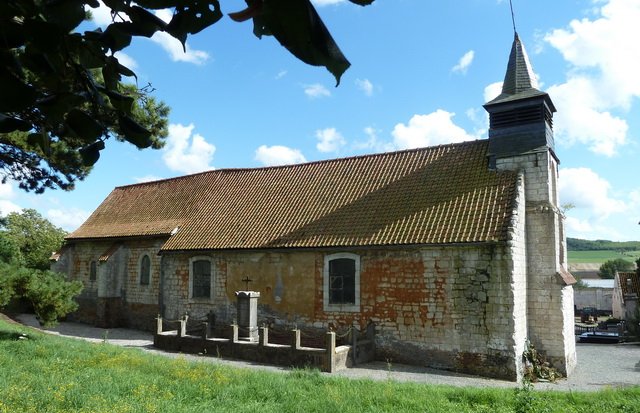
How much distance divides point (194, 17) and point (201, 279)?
60.4 ft

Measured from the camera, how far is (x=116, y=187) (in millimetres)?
28531

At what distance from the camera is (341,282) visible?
15828 mm

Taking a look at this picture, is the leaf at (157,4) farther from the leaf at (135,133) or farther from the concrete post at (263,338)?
the concrete post at (263,338)

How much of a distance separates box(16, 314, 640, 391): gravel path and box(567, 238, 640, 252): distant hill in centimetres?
11102

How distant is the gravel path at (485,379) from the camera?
40.4ft

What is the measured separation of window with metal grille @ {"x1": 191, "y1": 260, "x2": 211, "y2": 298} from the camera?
19141 mm

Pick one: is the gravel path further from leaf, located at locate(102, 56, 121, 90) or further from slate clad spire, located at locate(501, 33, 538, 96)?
leaf, located at locate(102, 56, 121, 90)

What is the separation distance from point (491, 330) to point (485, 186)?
452cm

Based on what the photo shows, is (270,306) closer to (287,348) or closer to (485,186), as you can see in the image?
(287,348)

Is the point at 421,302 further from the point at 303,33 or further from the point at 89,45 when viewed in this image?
the point at 303,33

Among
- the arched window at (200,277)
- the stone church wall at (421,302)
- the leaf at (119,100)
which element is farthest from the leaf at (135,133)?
the arched window at (200,277)

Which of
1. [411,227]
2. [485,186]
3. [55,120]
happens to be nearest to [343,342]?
[411,227]

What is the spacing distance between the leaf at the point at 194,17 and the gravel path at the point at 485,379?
1067 cm

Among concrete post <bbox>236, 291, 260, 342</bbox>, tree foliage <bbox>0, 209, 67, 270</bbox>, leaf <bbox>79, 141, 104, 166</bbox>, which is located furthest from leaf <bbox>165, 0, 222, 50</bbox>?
tree foliage <bbox>0, 209, 67, 270</bbox>
